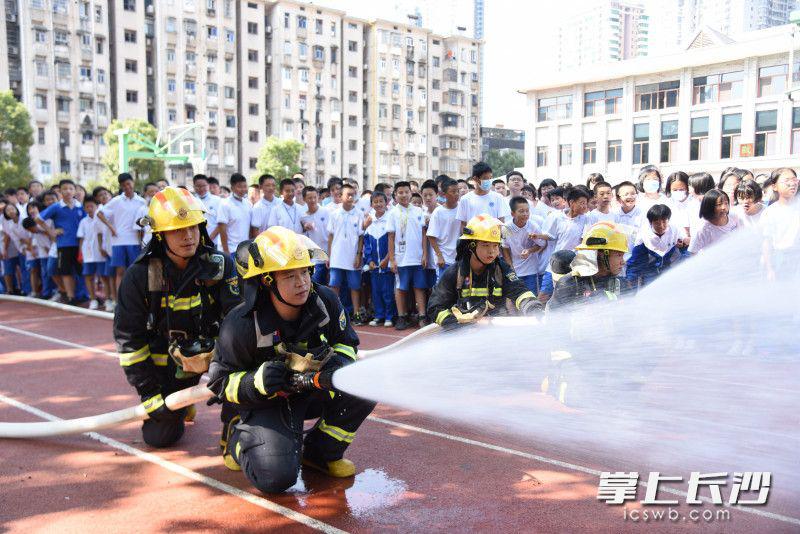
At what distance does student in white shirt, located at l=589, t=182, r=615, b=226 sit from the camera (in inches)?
334

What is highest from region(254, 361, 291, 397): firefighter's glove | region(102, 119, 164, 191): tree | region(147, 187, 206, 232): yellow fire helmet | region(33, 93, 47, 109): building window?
region(33, 93, 47, 109): building window

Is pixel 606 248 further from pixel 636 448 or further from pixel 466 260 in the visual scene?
pixel 636 448

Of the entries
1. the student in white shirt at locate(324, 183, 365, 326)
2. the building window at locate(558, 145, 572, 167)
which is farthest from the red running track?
the building window at locate(558, 145, 572, 167)

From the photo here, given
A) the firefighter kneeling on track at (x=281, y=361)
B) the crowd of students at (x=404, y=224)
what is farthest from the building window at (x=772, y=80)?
the firefighter kneeling on track at (x=281, y=361)

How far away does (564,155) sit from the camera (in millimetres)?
47625

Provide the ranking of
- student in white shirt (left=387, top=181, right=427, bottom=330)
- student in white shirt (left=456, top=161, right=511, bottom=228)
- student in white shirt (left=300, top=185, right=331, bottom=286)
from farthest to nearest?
student in white shirt (left=300, top=185, right=331, bottom=286), student in white shirt (left=387, top=181, right=427, bottom=330), student in white shirt (left=456, top=161, right=511, bottom=228)

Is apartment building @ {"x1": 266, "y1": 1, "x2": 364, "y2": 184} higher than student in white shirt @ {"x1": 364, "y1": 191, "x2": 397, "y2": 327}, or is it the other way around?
apartment building @ {"x1": 266, "y1": 1, "x2": 364, "y2": 184}

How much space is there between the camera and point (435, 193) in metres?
11.1

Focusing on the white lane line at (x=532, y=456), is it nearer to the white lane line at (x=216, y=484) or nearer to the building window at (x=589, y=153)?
the white lane line at (x=216, y=484)

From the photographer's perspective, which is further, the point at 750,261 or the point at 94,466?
the point at 750,261

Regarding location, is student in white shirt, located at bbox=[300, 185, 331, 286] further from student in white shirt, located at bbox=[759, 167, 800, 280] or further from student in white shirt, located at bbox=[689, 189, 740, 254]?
student in white shirt, located at bbox=[759, 167, 800, 280]

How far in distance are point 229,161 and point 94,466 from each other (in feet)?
202

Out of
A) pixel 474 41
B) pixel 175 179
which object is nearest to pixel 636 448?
pixel 175 179

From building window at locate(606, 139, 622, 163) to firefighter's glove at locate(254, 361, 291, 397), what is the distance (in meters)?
44.3
